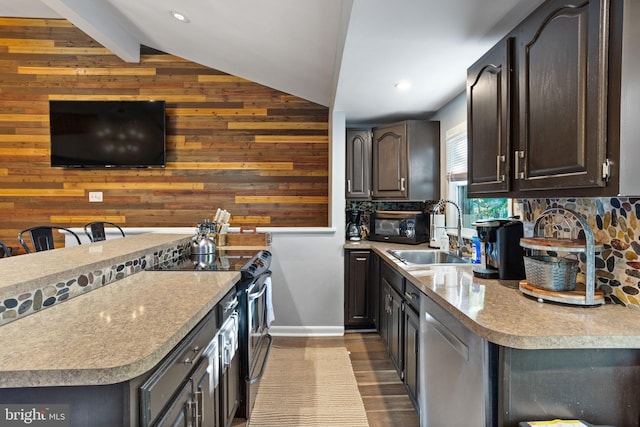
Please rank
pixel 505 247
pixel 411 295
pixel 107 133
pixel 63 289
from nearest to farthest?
1. pixel 63 289
2. pixel 505 247
3. pixel 411 295
4. pixel 107 133

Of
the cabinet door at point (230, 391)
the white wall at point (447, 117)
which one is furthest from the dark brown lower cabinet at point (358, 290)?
the cabinet door at point (230, 391)

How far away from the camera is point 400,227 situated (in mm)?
3598

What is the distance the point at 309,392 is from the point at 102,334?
1.83 m

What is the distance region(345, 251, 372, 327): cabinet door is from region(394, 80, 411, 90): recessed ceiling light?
5.20 feet

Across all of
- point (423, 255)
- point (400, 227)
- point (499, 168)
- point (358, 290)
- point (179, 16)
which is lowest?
point (358, 290)

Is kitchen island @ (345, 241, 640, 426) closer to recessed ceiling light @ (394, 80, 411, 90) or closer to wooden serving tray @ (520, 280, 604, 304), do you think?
wooden serving tray @ (520, 280, 604, 304)

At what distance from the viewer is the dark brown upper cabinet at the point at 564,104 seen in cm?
102

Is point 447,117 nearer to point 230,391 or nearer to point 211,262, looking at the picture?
point 211,262

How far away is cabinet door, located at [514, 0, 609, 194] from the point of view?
3.58 feet

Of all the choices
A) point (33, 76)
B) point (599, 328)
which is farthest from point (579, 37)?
point (33, 76)

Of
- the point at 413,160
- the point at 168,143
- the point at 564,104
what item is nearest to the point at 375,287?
the point at 413,160

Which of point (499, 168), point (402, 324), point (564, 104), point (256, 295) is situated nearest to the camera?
→ point (564, 104)

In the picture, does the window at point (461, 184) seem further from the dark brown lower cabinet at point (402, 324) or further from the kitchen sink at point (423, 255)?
the dark brown lower cabinet at point (402, 324)

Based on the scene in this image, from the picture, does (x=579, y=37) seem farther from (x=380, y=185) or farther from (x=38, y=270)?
(x=380, y=185)
